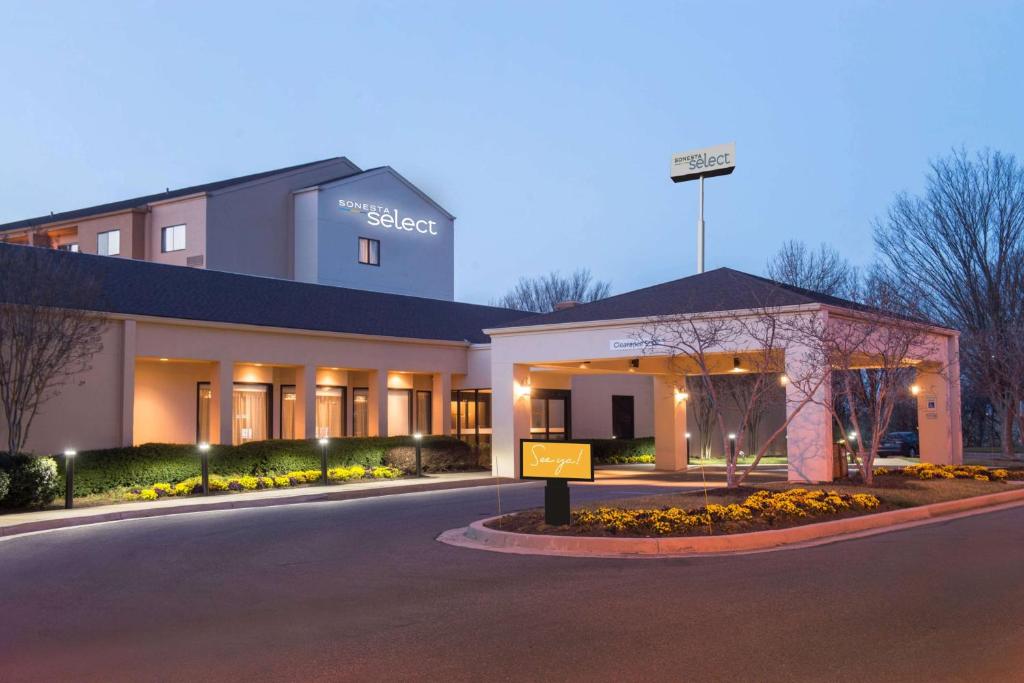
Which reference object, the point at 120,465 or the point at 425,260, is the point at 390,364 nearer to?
the point at 120,465

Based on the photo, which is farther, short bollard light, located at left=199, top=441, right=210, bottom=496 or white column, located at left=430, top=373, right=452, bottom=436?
white column, located at left=430, top=373, right=452, bottom=436

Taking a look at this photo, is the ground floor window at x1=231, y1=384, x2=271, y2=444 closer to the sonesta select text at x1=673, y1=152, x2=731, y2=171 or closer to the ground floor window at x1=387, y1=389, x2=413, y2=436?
the ground floor window at x1=387, y1=389, x2=413, y2=436

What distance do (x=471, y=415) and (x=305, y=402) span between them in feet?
27.2

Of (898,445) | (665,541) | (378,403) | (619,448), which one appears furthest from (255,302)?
(898,445)

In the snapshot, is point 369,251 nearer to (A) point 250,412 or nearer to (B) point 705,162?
(B) point 705,162

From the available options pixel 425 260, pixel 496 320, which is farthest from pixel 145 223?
pixel 496 320

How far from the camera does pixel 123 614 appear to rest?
400 inches

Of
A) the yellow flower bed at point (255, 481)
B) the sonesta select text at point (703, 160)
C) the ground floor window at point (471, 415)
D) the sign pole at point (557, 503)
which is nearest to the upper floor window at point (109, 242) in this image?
the ground floor window at point (471, 415)

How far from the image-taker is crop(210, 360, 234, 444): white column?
2841cm

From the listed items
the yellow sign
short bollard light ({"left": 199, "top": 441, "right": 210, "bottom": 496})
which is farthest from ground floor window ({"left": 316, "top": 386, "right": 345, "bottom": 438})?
the yellow sign

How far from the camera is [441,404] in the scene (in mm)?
35375

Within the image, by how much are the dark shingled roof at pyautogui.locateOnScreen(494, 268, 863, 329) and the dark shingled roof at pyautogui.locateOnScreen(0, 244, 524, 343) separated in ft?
18.6

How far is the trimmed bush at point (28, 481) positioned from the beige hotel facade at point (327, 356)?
3560 millimetres

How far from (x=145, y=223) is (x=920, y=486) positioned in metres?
35.7
